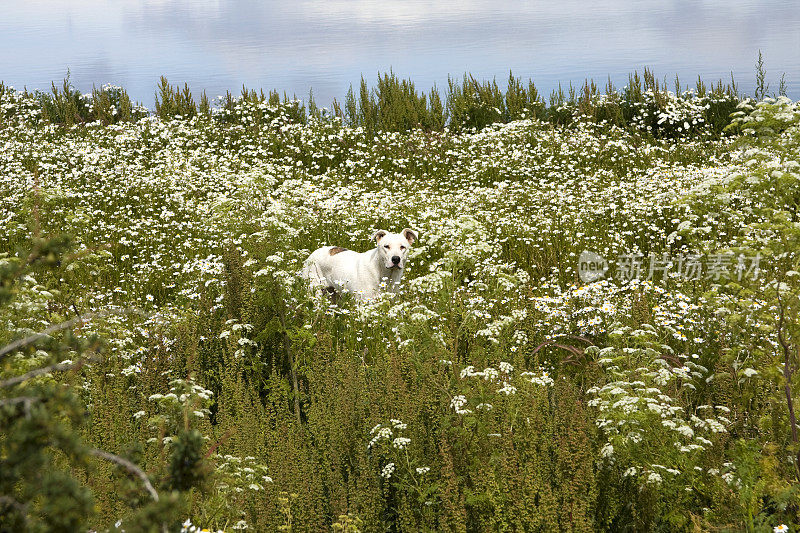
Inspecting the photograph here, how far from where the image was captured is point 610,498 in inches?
153

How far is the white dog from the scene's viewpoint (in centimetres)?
813

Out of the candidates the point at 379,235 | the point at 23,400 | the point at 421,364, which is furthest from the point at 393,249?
the point at 23,400

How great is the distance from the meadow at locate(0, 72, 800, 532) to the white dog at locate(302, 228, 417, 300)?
363 millimetres

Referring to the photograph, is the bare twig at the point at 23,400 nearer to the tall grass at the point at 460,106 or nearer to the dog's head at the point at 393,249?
the dog's head at the point at 393,249

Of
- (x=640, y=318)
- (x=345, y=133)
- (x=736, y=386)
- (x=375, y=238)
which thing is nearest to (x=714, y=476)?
(x=736, y=386)

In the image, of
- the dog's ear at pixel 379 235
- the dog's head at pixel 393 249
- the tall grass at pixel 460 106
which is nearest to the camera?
the dog's head at pixel 393 249

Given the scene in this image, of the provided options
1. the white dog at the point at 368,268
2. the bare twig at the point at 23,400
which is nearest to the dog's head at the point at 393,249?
the white dog at the point at 368,268

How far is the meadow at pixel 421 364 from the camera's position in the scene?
11.0 feet

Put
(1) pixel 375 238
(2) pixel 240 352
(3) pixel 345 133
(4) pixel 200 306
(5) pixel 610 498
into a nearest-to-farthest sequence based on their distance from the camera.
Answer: (5) pixel 610 498
(2) pixel 240 352
(4) pixel 200 306
(1) pixel 375 238
(3) pixel 345 133

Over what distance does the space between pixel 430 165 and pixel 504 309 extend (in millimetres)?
9677

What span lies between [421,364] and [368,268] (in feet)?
11.1

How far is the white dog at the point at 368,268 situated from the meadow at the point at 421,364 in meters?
0.36

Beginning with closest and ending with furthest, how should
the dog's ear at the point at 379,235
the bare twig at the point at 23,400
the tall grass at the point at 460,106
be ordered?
the bare twig at the point at 23,400 < the dog's ear at the point at 379,235 < the tall grass at the point at 460,106

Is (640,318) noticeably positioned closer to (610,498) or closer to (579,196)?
(610,498)
